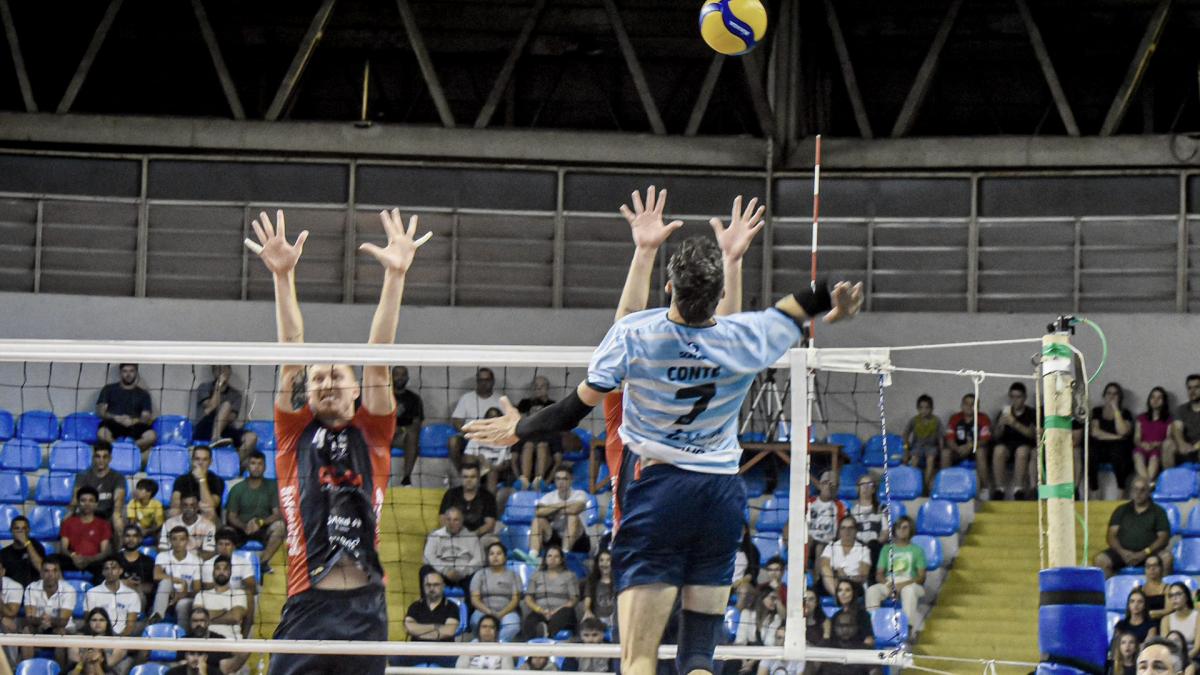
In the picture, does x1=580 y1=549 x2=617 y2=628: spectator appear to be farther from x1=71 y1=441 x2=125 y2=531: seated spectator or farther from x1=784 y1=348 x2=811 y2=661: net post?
x1=784 y1=348 x2=811 y2=661: net post

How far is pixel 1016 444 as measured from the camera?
17.5 m

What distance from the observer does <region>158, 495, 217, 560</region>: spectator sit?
1455 centimetres

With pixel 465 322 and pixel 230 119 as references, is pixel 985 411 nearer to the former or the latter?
pixel 465 322

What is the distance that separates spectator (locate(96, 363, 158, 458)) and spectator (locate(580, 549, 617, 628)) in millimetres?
5423

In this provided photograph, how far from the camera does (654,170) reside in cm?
1958

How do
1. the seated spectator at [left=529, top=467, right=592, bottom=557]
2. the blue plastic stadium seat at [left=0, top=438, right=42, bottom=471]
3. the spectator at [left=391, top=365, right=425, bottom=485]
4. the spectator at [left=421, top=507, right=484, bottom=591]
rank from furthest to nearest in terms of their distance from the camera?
the spectator at [left=391, top=365, right=425, bottom=485] < the blue plastic stadium seat at [left=0, top=438, right=42, bottom=471] < the seated spectator at [left=529, top=467, right=592, bottom=557] < the spectator at [left=421, top=507, right=484, bottom=591]

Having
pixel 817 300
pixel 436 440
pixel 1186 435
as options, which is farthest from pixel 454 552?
pixel 817 300

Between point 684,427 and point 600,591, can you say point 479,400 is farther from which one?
point 684,427

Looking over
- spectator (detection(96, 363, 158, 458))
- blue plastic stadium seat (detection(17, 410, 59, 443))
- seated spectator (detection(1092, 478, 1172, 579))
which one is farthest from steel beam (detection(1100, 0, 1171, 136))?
blue plastic stadium seat (detection(17, 410, 59, 443))

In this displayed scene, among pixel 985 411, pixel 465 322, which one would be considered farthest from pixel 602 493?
pixel 985 411

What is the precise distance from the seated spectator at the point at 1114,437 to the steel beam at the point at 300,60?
409 inches

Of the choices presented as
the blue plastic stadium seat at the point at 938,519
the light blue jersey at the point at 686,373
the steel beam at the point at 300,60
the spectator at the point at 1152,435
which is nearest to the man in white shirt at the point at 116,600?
the steel beam at the point at 300,60

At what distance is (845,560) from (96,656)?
681 cm

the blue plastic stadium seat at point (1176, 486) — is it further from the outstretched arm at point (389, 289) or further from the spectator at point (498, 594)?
the outstretched arm at point (389, 289)
